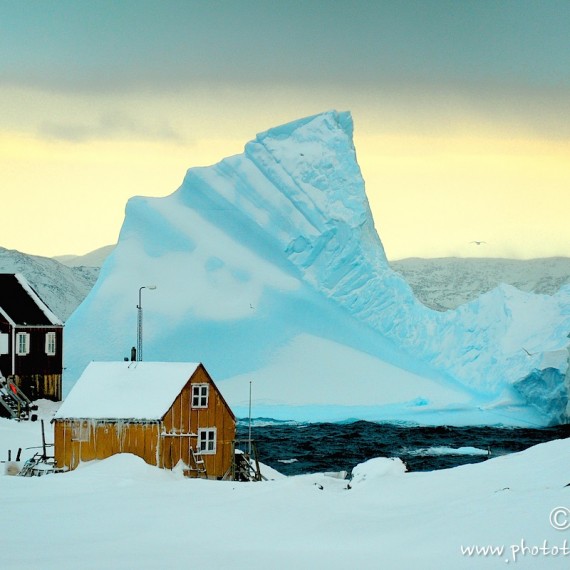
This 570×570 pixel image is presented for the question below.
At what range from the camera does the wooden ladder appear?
25.3 m

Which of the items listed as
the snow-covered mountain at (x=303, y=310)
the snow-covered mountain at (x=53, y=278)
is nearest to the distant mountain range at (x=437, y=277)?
the snow-covered mountain at (x=53, y=278)

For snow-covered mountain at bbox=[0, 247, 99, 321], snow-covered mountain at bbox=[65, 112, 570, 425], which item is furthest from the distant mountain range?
snow-covered mountain at bbox=[65, 112, 570, 425]

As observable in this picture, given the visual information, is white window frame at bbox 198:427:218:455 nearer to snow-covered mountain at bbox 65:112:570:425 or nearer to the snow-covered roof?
the snow-covered roof

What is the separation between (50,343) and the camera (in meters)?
37.7

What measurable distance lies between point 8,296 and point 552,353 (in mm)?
21121

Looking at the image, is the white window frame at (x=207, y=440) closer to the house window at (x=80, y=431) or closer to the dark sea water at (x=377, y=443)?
the house window at (x=80, y=431)

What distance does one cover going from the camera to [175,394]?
2534 cm

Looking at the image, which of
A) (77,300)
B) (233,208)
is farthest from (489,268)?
(233,208)

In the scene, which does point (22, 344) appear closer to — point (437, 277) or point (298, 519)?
point (298, 519)

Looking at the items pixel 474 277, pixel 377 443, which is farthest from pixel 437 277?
pixel 377 443

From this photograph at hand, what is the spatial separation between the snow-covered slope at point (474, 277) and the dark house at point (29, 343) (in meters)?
76.3

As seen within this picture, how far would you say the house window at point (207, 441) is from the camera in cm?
2569

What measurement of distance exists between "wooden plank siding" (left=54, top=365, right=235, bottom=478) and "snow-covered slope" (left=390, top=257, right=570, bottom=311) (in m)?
86.5

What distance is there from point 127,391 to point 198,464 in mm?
2439
